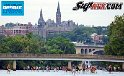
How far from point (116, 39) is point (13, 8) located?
803 inches

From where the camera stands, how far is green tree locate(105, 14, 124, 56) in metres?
38.2

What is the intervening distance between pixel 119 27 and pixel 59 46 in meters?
15.1

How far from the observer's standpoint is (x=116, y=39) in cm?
3888

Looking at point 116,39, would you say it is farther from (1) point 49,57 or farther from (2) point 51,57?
(1) point 49,57

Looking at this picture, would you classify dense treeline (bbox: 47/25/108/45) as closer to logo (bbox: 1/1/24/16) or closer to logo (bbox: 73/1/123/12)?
logo (bbox: 73/1/123/12)

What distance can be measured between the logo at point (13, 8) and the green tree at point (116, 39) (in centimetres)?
1876

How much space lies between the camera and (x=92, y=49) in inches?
2662

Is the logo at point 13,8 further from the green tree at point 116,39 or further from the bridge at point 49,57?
the green tree at point 116,39

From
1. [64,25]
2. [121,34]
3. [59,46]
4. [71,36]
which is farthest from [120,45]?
[64,25]

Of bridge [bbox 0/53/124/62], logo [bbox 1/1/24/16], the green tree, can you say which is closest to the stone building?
the green tree

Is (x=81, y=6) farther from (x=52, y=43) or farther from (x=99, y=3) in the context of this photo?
(x=52, y=43)

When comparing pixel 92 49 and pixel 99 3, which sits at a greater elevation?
pixel 99 3

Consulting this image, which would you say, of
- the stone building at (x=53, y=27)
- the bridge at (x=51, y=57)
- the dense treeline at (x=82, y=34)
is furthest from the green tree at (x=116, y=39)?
the stone building at (x=53, y=27)

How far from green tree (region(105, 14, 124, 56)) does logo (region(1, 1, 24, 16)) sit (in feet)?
61.6
